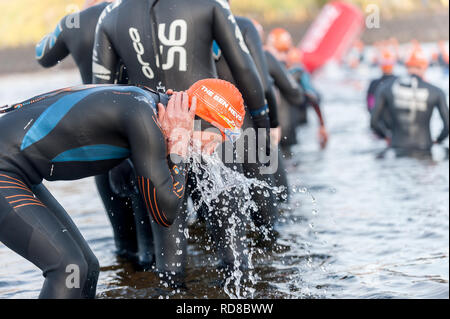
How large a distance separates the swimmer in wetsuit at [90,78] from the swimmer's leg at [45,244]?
5.53ft

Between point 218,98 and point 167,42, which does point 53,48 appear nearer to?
point 167,42

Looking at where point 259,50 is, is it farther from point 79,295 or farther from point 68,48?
point 79,295

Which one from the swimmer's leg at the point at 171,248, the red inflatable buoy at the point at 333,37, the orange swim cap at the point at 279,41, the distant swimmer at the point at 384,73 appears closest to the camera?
the swimmer's leg at the point at 171,248

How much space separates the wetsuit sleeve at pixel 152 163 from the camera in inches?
125

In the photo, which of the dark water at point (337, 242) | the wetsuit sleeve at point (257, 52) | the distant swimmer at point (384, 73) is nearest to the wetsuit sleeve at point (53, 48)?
the wetsuit sleeve at point (257, 52)

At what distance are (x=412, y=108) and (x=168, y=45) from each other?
5506 millimetres

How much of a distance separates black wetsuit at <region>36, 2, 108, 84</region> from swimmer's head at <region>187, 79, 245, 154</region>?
1.63 metres

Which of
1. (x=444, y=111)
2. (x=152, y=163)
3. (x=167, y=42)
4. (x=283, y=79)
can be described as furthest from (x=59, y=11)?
(x=152, y=163)

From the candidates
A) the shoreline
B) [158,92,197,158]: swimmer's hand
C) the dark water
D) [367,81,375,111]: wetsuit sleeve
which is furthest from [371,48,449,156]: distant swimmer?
the shoreline

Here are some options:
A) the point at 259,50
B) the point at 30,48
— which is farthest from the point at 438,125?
the point at 30,48

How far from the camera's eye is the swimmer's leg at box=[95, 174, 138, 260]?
17.2 feet

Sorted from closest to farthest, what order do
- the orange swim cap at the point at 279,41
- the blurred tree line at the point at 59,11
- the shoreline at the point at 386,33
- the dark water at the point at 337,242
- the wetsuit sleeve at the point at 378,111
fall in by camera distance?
the dark water at the point at 337,242 < the wetsuit sleeve at the point at 378,111 < the orange swim cap at the point at 279,41 < the shoreline at the point at 386,33 < the blurred tree line at the point at 59,11

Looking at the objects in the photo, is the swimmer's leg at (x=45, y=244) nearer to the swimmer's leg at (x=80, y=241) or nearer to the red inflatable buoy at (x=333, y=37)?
the swimmer's leg at (x=80, y=241)

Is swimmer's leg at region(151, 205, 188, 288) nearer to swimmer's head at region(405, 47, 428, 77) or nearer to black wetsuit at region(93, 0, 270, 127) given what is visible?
black wetsuit at region(93, 0, 270, 127)
